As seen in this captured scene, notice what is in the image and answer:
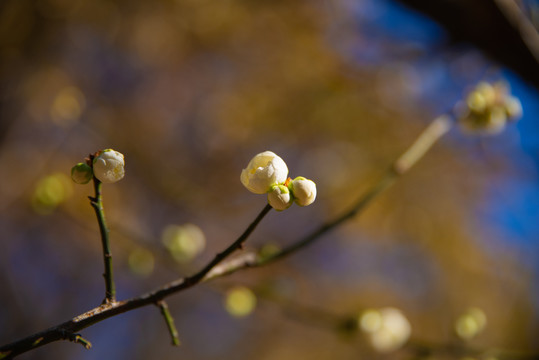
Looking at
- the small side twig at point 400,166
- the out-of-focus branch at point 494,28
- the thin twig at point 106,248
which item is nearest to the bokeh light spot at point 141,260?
the small side twig at point 400,166

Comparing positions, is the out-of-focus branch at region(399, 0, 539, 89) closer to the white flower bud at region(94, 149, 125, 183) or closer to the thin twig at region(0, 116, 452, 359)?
the thin twig at region(0, 116, 452, 359)

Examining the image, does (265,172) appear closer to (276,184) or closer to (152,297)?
(276,184)

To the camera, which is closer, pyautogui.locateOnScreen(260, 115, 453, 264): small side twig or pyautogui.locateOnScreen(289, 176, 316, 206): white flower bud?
pyautogui.locateOnScreen(289, 176, 316, 206): white flower bud

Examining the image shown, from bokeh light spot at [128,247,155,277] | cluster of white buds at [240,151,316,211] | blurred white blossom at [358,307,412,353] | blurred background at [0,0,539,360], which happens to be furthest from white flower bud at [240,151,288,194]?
blurred background at [0,0,539,360]

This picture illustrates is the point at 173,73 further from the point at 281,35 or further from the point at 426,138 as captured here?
the point at 426,138

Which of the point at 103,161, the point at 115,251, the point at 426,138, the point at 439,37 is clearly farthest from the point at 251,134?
the point at 103,161

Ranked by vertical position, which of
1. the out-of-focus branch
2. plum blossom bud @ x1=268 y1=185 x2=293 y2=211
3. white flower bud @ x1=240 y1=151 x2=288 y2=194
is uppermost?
the out-of-focus branch

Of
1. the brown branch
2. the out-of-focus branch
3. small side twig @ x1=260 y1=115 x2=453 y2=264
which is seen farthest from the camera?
the out-of-focus branch
